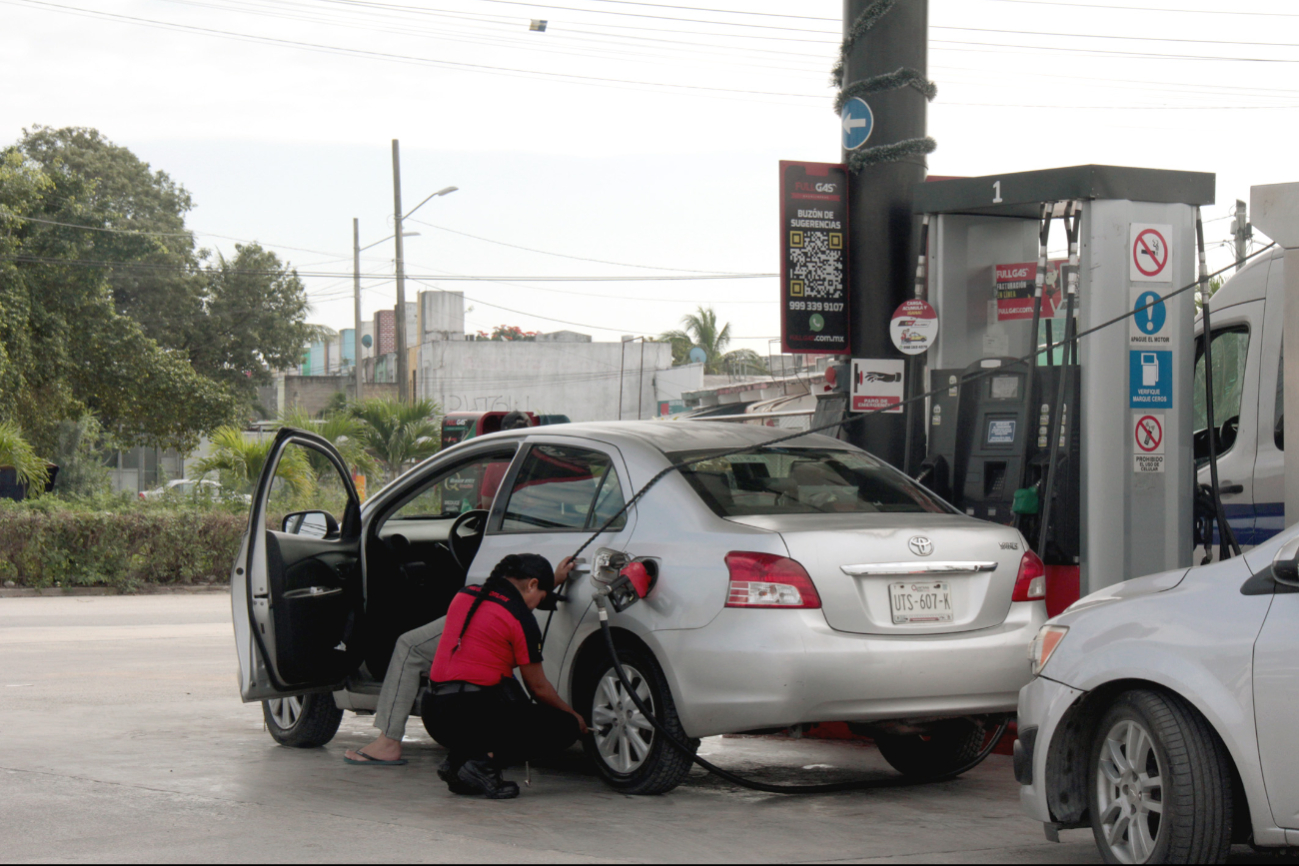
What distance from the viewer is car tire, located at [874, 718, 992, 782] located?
670cm

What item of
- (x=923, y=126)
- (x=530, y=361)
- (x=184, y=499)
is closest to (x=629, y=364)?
(x=530, y=361)

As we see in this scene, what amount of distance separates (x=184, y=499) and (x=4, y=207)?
7132 millimetres

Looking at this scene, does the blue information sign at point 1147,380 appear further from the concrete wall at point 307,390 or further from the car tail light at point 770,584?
the concrete wall at point 307,390

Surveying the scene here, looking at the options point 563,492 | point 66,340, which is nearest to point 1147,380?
point 563,492

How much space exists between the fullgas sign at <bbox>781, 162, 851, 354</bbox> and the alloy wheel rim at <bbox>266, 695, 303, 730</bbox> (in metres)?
3.96

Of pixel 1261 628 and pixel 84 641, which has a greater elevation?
pixel 1261 628

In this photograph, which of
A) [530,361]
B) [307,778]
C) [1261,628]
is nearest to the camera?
[1261,628]

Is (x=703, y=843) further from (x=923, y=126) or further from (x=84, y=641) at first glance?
(x=84, y=641)

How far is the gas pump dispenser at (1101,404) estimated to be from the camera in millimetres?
8328

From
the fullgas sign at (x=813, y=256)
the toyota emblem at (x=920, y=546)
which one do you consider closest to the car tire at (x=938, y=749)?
the toyota emblem at (x=920, y=546)

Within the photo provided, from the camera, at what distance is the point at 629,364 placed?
206 ft

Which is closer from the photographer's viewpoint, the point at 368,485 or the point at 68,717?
the point at 68,717

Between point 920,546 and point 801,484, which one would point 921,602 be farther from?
point 801,484

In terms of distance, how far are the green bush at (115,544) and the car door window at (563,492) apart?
1432 cm
